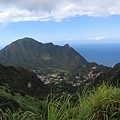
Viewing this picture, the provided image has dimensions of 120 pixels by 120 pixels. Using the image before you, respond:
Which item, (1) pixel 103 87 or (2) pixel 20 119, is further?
(1) pixel 103 87

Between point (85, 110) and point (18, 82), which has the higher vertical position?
point (85, 110)

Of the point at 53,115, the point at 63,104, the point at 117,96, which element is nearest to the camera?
the point at 53,115

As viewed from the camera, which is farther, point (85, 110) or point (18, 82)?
point (18, 82)

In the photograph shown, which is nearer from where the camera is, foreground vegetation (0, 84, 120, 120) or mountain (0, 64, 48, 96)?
foreground vegetation (0, 84, 120, 120)

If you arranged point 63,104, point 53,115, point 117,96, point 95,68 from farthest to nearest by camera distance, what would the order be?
point 95,68 < point 117,96 < point 63,104 < point 53,115

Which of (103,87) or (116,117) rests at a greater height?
(103,87)

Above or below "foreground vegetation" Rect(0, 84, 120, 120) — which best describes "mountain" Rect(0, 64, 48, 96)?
below

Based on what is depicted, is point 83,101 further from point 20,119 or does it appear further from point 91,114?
point 20,119

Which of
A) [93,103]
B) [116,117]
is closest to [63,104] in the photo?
[93,103]

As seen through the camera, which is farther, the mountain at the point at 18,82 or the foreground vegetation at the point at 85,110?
the mountain at the point at 18,82

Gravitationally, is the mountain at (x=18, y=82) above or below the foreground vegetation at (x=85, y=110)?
below
